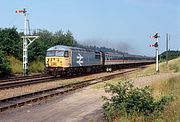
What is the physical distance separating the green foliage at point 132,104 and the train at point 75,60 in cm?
2274

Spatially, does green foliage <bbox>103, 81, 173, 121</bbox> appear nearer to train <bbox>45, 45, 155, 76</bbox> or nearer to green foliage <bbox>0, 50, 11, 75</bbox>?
train <bbox>45, 45, 155, 76</bbox>

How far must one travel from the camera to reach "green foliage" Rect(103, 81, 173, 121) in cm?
1186

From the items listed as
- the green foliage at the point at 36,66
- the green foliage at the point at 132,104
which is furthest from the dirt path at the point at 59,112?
the green foliage at the point at 36,66

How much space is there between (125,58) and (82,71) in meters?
23.5

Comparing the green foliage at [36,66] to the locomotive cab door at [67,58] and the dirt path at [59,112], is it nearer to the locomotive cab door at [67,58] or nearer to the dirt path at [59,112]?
the locomotive cab door at [67,58]

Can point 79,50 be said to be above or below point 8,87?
above

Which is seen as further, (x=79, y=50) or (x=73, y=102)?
(x=79, y=50)

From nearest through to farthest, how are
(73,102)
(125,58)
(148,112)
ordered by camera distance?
(148,112) < (73,102) < (125,58)

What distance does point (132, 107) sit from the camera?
12.2 metres

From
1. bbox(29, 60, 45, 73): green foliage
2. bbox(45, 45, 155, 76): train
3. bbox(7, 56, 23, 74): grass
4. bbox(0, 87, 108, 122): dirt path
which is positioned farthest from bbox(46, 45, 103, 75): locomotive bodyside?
bbox(0, 87, 108, 122): dirt path

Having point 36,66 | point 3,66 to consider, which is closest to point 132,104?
point 3,66

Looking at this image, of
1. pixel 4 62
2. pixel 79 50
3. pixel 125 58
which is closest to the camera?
pixel 4 62

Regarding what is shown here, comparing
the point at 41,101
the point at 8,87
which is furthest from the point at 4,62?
the point at 41,101

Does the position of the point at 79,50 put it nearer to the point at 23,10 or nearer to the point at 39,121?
the point at 23,10
